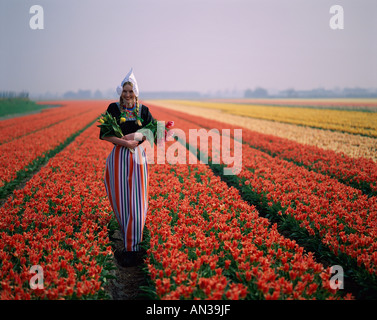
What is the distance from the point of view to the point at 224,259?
12.1 ft

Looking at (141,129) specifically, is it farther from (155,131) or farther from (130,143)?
(130,143)

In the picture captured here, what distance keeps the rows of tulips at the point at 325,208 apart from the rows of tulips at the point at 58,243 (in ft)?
10.9

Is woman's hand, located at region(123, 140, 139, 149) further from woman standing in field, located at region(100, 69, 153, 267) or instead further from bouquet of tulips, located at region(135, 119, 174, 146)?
bouquet of tulips, located at region(135, 119, 174, 146)

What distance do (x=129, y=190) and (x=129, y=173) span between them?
0.24 m

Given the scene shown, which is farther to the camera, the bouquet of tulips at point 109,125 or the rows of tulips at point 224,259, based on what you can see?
the bouquet of tulips at point 109,125

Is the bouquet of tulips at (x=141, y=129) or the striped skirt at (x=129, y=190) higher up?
the bouquet of tulips at (x=141, y=129)

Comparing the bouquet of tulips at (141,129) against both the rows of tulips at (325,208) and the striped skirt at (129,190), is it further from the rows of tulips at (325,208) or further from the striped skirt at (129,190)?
the rows of tulips at (325,208)

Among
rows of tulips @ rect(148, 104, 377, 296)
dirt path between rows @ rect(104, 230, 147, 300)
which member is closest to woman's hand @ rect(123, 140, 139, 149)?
dirt path between rows @ rect(104, 230, 147, 300)

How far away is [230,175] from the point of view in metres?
8.85

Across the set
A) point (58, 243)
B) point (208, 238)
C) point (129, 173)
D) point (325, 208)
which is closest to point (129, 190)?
point (129, 173)

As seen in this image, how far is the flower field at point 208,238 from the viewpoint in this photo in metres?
2.94

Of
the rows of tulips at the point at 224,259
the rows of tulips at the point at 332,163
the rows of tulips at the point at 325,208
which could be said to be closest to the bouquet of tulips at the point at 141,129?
the rows of tulips at the point at 224,259

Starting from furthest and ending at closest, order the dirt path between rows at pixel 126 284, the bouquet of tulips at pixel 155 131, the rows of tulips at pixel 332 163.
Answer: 1. the rows of tulips at pixel 332 163
2. the bouquet of tulips at pixel 155 131
3. the dirt path between rows at pixel 126 284
